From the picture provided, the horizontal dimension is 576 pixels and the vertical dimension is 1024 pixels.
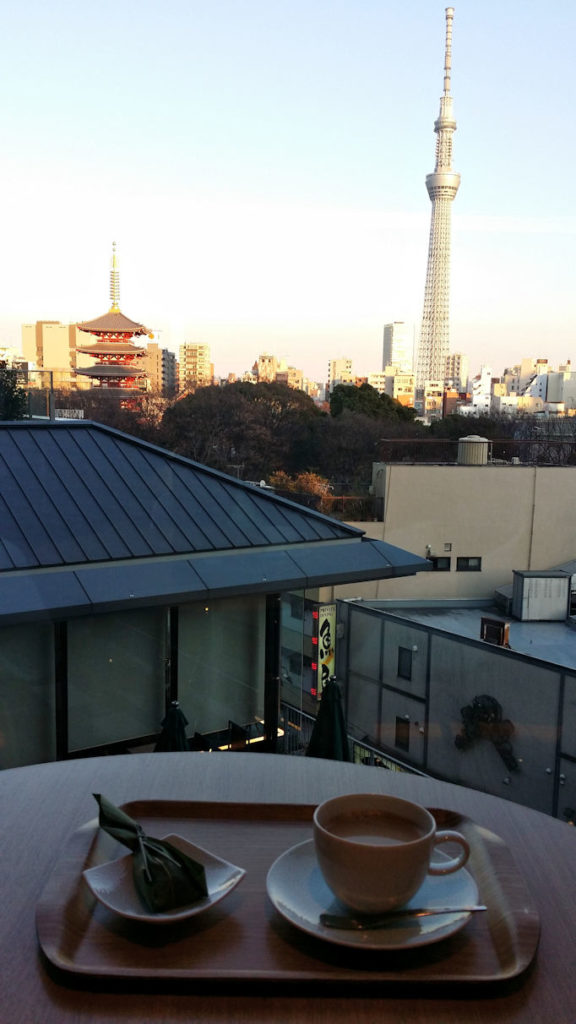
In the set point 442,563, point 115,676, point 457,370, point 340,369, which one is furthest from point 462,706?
point 442,563

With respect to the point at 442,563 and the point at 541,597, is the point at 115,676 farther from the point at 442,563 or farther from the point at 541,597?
the point at 442,563

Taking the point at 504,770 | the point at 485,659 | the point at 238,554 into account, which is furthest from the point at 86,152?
the point at 504,770

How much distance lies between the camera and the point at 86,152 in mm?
2621

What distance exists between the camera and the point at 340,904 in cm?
54

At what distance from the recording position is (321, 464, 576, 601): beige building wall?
5.51 m

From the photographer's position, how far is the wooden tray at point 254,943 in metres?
0.50

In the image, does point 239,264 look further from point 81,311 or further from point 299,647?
point 299,647

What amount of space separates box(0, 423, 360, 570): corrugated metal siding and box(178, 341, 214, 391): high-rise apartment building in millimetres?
621

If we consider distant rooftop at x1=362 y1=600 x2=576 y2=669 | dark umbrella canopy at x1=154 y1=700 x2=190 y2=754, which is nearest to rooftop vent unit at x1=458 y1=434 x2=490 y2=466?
distant rooftop at x1=362 y1=600 x2=576 y2=669

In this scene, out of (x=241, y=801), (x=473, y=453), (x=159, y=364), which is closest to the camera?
(x=241, y=801)

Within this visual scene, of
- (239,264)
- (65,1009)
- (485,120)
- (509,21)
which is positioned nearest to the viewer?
(65,1009)

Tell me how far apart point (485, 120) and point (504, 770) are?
2.56m

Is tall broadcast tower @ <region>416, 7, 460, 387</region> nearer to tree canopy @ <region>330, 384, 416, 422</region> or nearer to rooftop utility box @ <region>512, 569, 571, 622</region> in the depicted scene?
tree canopy @ <region>330, 384, 416, 422</region>

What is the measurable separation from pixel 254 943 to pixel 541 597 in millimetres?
4693
